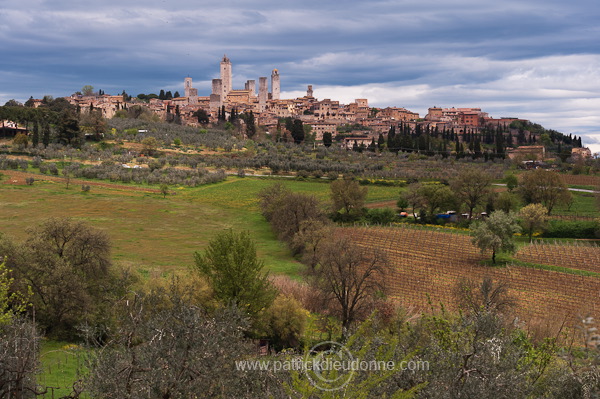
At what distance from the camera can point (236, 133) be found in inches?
5285

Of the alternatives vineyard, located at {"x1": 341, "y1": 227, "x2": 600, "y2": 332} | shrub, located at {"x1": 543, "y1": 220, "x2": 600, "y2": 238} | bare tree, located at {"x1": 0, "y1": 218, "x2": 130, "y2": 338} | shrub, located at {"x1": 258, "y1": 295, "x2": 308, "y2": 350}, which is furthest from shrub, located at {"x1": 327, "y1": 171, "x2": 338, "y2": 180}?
bare tree, located at {"x1": 0, "y1": 218, "x2": 130, "y2": 338}

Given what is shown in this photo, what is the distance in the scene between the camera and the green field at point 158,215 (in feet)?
135

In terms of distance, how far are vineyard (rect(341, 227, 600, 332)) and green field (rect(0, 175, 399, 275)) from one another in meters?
8.80

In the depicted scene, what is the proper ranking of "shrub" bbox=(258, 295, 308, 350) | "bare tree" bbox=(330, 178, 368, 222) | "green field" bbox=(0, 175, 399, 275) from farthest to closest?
"bare tree" bbox=(330, 178, 368, 222) < "green field" bbox=(0, 175, 399, 275) < "shrub" bbox=(258, 295, 308, 350)

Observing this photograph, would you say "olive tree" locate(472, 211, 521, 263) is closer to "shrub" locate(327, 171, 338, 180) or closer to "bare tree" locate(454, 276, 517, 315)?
"bare tree" locate(454, 276, 517, 315)

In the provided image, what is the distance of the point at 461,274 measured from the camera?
3881 cm

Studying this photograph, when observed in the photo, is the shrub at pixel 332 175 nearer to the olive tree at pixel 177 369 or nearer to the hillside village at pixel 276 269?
the hillside village at pixel 276 269

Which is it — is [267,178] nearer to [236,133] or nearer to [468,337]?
[236,133]

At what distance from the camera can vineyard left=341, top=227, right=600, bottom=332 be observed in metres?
31.5

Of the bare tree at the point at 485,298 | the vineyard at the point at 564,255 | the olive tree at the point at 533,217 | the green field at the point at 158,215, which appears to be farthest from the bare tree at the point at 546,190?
the bare tree at the point at 485,298

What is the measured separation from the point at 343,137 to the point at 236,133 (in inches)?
1291

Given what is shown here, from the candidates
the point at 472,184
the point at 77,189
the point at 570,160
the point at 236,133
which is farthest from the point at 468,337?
the point at 236,133

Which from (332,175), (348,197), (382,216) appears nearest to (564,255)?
(382,216)

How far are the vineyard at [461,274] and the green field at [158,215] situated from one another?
28.9 ft
